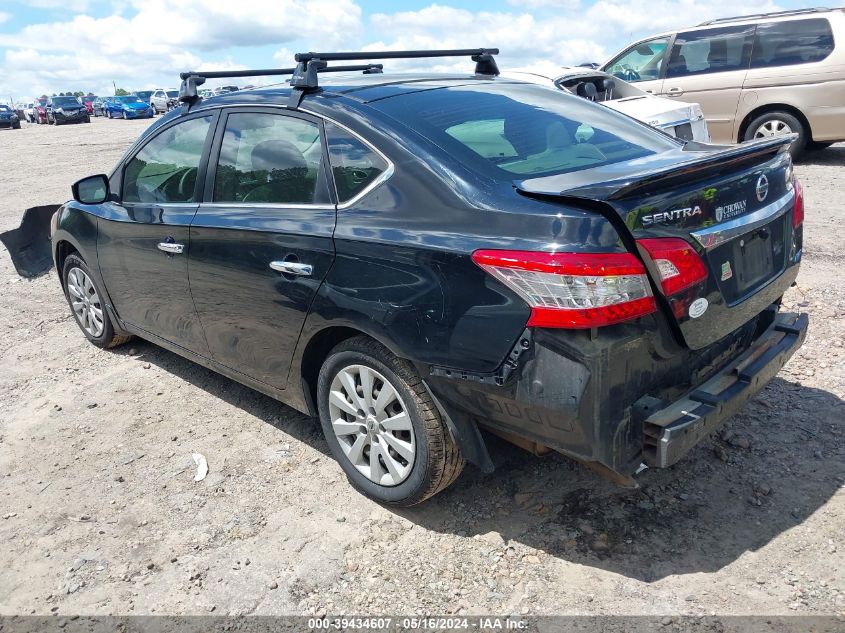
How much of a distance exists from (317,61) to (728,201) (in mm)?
1987

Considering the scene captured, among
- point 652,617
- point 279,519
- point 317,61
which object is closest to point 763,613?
point 652,617

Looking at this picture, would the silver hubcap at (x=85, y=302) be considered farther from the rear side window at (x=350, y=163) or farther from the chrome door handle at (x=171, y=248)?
the rear side window at (x=350, y=163)

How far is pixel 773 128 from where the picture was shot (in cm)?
1011

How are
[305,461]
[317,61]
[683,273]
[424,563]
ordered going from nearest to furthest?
[683,273], [424,563], [317,61], [305,461]

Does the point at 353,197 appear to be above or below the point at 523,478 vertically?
above

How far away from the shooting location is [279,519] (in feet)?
10.5

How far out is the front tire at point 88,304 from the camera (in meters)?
5.06

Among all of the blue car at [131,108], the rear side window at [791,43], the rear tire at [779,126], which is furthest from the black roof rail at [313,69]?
the blue car at [131,108]

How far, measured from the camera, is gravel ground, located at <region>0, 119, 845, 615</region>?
2650mm

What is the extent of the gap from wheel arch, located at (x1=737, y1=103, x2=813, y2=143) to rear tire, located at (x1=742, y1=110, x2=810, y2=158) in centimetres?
3

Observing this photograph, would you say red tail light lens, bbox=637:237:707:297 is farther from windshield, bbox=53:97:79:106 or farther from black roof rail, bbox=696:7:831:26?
windshield, bbox=53:97:79:106

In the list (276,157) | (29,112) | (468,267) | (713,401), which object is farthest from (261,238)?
(29,112)

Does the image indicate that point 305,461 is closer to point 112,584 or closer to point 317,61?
point 112,584

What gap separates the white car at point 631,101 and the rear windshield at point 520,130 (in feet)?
13.4
